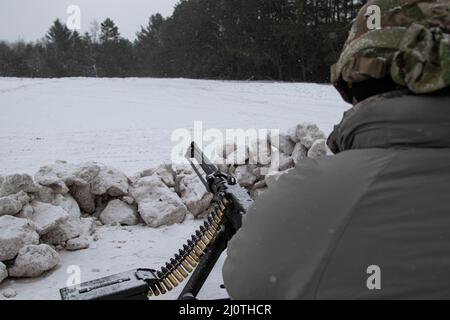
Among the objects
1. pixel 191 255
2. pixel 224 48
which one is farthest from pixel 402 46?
pixel 224 48

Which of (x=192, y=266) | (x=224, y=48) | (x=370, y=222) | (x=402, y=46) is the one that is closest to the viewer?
(x=370, y=222)

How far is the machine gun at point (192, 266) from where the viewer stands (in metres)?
2.16

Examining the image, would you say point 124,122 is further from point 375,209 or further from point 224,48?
point 224,48

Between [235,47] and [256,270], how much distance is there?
25202 mm

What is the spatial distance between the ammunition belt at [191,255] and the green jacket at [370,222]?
5.01 ft

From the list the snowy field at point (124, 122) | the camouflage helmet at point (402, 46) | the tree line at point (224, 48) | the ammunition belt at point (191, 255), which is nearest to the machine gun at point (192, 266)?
the ammunition belt at point (191, 255)

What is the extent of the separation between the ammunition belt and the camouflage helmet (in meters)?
1.45

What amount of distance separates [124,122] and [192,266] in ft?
32.0

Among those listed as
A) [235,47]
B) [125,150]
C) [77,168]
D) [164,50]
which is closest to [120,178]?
[77,168]

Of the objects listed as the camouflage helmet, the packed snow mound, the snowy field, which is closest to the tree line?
the snowy field

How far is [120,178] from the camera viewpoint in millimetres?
4223

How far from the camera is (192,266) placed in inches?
102

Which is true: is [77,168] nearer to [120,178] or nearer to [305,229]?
[120,178]
